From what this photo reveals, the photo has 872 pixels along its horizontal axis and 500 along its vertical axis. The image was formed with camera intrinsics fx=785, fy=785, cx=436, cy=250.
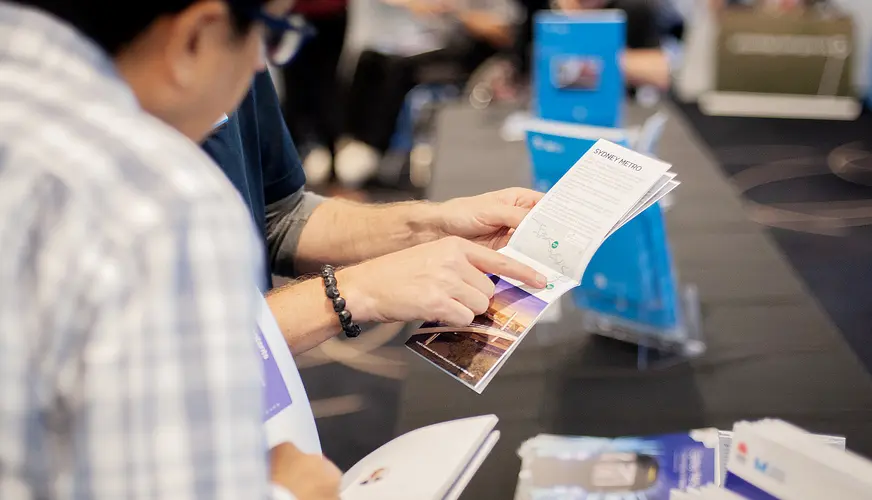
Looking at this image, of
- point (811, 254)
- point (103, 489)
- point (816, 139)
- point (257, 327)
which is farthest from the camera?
point (816, 139)

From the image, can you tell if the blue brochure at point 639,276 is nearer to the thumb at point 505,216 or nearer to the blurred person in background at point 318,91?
the thumb at point 505,216

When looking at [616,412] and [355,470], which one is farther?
[616,412]

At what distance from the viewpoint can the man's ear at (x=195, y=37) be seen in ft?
1.65

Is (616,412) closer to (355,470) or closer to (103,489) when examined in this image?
(355,470)

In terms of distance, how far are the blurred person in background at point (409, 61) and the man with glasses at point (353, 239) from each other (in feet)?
9.63

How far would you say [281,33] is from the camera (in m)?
0.57

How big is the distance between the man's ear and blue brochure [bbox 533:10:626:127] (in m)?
1.67

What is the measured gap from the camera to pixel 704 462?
35.0 inches

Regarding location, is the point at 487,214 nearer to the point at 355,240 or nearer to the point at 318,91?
the point at 355,240

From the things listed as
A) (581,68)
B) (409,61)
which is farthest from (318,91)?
(581,68)

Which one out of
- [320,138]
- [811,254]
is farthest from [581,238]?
[320,138]

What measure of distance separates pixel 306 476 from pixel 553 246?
0.44m

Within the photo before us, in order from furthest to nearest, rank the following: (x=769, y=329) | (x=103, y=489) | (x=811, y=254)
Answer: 1. (x=811, y=254)
2. (x=769, y=329)
3. (x=103, y=489)

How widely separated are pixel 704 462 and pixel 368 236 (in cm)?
56
